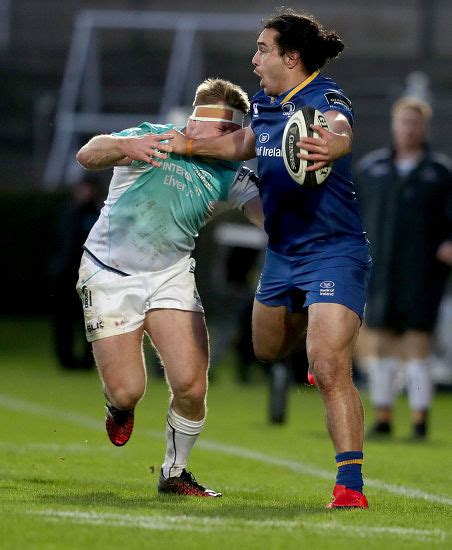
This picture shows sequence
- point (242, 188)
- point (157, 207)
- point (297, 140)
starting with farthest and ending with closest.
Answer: point (242, 188) → point (157, 207) → point (297, 140)

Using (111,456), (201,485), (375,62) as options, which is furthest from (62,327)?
(375,62)

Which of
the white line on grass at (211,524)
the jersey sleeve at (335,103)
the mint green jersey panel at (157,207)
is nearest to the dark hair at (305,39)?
the jersey sleeve at (335,103)

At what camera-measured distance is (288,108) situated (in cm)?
746

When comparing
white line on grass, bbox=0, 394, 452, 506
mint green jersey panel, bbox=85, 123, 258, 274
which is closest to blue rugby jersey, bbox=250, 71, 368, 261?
mint green jersey panel, bbox=85, 123, 258, 274

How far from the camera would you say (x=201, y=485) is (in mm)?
8016

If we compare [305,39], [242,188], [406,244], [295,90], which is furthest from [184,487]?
[406,244]

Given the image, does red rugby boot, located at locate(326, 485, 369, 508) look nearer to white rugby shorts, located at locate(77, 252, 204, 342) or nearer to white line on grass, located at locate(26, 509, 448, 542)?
white line on grass, located at locate(26, 509, 448, 542)

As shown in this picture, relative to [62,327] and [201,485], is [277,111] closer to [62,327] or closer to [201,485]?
[201,485]

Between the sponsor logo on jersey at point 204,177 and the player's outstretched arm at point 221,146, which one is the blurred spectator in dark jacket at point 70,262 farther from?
the player's outstretched arm at point 221,146

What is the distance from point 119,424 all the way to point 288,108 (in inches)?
79.9

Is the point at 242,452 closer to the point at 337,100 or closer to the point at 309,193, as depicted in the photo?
the point at 309,193

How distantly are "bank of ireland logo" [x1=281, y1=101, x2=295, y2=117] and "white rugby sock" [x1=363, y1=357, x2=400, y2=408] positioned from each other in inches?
193

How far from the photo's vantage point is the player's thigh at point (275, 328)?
25.8 ft

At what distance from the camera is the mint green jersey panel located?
7.77 m
